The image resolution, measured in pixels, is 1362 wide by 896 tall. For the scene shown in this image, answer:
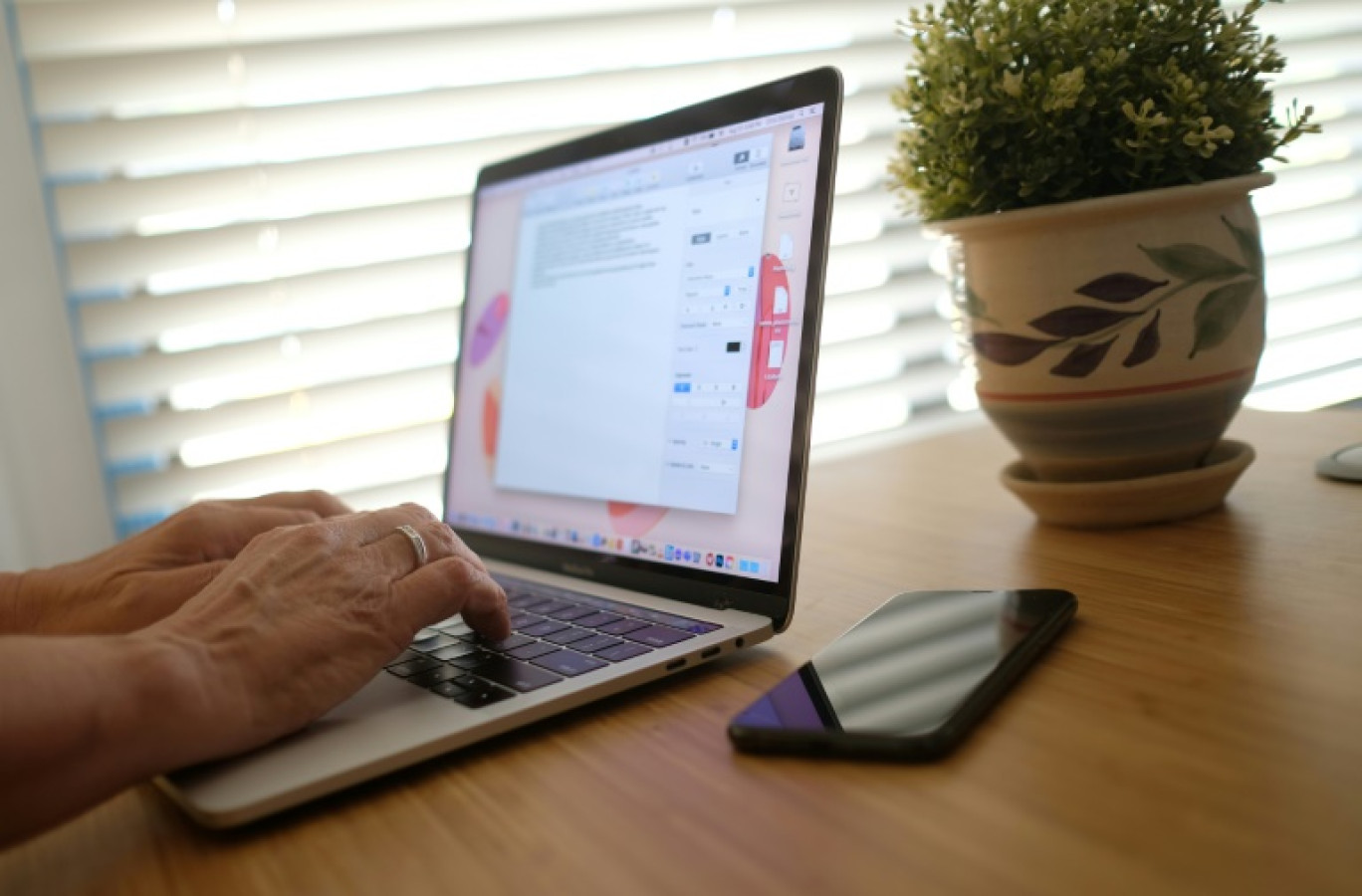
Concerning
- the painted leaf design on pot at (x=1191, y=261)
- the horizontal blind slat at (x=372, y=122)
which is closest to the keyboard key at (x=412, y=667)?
the painted leaf design on pot at (x=1191, y=261)

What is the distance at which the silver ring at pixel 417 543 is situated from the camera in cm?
61

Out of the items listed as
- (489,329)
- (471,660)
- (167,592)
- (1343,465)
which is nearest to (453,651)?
(471,660)

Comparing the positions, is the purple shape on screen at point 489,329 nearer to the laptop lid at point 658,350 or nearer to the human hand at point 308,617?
the laptop lid at point 658,350

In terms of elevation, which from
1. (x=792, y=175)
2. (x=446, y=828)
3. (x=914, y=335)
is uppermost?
(x=792, y=175)

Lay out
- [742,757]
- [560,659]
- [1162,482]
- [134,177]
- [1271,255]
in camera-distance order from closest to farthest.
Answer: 1. [742,757]
2. [560,659]
3. [1162,482]
4. [134,177]
5. [1271,255]

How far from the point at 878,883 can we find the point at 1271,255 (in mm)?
1864

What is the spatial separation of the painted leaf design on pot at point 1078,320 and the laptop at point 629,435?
0.58ft

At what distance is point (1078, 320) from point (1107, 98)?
0.14 m

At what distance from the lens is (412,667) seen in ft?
2.05

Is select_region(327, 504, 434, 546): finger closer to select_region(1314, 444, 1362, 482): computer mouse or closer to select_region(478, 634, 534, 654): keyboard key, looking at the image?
select_region(478, 634, 534, 654): keyboard key

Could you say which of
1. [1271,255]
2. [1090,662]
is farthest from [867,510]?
[1271,255]

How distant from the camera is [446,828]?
46 cm

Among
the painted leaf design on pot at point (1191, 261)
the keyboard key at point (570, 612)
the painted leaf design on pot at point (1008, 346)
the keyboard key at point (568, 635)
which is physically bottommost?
the keyboard key at point (570, 612)

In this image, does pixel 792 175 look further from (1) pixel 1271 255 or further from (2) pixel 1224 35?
(1) pixel 1271 255
